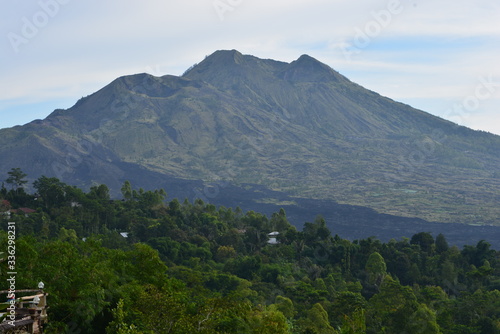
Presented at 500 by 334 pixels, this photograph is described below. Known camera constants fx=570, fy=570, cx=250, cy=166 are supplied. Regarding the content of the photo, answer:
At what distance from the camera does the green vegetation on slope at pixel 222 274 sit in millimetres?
17531

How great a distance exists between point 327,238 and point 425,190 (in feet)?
354

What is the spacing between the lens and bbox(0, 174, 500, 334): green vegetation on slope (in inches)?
690

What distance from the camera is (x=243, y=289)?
3847 centimetres

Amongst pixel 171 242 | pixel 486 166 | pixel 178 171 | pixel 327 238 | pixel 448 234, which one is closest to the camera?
pixel 171 242

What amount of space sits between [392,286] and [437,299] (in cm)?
502

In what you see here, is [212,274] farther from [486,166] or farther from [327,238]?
[486,166]

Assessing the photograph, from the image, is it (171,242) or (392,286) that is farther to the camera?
(171,242)

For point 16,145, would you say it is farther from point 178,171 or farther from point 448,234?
point 448,234

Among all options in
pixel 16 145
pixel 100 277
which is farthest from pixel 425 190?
pixel 100 277

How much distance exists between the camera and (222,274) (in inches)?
1625

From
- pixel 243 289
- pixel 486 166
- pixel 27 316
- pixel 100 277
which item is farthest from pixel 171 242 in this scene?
pixel 486 166

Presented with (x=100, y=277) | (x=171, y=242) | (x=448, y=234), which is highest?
(x=100, y=277)

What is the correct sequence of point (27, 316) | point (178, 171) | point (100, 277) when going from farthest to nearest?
point (178, 171) → point (100, 277) → point (27, 316)

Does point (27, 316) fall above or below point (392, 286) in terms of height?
above
